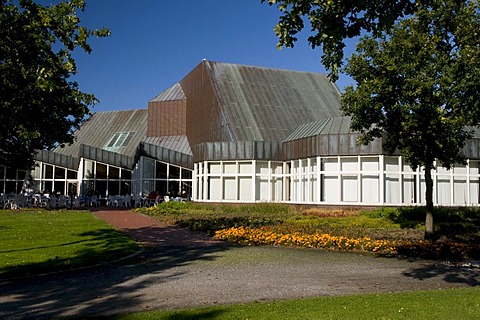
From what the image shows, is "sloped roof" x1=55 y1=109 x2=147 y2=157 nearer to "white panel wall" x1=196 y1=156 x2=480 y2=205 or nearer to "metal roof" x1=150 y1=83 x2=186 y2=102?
"metal roof" x1=150 y1=83 x2=186 y2=102

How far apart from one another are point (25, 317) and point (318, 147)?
2089cm

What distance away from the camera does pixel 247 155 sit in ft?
99.1

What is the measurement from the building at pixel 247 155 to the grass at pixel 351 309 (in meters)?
17.8

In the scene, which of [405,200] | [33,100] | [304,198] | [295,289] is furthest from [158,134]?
[295,289]

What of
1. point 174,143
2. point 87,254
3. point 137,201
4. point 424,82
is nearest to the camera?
point 87,254

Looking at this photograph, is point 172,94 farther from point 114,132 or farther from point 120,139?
point 114,132

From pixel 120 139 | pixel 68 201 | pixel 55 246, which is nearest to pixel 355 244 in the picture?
pixel 55 246

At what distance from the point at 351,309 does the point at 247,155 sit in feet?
75.6

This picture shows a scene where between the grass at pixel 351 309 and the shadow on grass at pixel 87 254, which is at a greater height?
the shadow on grass at pixel 87 254

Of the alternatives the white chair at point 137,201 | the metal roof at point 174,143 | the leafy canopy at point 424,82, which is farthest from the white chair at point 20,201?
the leafy canopy at point 424,82

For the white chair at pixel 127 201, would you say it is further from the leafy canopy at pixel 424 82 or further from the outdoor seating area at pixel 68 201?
the leafy canopy at pixel 424 82

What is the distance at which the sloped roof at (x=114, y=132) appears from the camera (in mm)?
46750

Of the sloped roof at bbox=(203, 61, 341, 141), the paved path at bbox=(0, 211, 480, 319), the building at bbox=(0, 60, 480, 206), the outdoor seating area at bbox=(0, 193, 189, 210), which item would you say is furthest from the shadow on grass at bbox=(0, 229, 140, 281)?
the sloped roof at bbox=(203, 61, 341, 141)

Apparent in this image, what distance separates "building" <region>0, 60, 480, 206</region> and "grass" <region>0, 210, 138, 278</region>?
38.2ft
